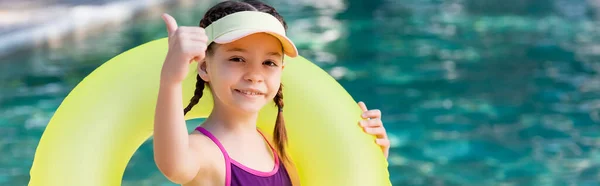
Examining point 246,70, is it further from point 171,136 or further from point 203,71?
point 171,136

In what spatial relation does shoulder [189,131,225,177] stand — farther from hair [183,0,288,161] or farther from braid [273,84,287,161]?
braid [273,84,287,161]

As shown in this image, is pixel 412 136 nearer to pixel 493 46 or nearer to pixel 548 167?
pixel 548 167

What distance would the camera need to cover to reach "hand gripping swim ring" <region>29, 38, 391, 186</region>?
2.17 meters

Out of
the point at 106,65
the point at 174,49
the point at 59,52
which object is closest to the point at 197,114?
the point at 106,65

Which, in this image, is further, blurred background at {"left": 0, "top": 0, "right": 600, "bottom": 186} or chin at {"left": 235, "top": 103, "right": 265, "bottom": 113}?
blurred background at {"left": 0, "top": 0, "right": 600, "bottom": 186}

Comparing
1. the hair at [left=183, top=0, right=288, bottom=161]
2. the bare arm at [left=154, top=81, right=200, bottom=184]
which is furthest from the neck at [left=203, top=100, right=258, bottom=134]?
the bare arm at [left=154, top=81, right=200, bottom=184]

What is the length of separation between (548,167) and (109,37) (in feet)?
13.8

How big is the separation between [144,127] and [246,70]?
1.59ft

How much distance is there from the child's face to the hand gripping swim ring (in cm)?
34

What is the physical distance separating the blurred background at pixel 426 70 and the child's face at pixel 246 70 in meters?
2.74

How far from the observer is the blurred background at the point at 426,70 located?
5.04 m

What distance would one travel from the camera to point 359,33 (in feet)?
25.9

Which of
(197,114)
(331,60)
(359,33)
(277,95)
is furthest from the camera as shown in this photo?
(359,33)

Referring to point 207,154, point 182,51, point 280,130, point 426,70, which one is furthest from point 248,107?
point 426,70
